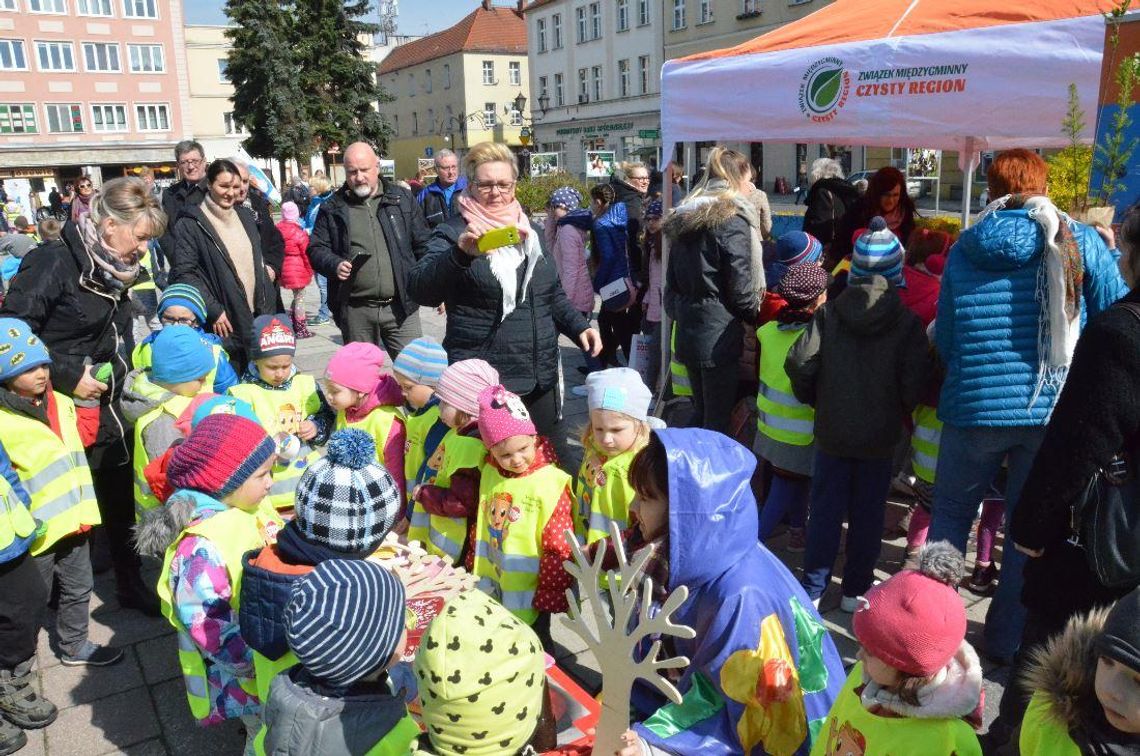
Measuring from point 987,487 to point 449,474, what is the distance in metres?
2.07

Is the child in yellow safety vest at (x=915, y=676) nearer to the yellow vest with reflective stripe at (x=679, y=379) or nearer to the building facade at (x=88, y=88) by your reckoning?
the yellow vest with reflective stripe at (x=679, y=379)

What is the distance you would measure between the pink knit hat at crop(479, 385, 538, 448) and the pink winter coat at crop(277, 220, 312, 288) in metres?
7.95

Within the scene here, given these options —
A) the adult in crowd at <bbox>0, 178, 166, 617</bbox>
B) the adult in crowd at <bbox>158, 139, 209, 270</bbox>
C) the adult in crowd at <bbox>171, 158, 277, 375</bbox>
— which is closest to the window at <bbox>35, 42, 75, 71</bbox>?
the adult in crowd at <bbox>158, 139, 209, 270</bbox>

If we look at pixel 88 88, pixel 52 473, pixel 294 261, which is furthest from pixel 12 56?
pixel 52 473

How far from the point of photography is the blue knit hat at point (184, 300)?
14.0 feet

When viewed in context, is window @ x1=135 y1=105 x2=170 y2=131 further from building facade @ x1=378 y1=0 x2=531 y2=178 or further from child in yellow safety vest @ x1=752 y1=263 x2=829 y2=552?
child in yellow safety vest @ x1=752 y1=263 x2=829 y2=552

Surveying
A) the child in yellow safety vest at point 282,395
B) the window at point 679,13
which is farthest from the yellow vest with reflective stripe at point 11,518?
the window at point 679,13

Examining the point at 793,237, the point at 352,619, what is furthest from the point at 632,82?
the point at 352,619

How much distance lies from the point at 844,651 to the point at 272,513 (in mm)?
2301

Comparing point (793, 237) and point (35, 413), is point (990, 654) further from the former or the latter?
point (35, 413)

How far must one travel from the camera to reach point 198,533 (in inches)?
94.7

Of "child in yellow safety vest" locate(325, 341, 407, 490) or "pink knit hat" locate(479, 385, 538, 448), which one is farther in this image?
"child in yellow safety vest" locate(325, 341, 407, 490)

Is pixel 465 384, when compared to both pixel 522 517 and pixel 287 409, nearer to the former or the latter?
pixel 522 517

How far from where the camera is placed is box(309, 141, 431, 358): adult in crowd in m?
4.94
